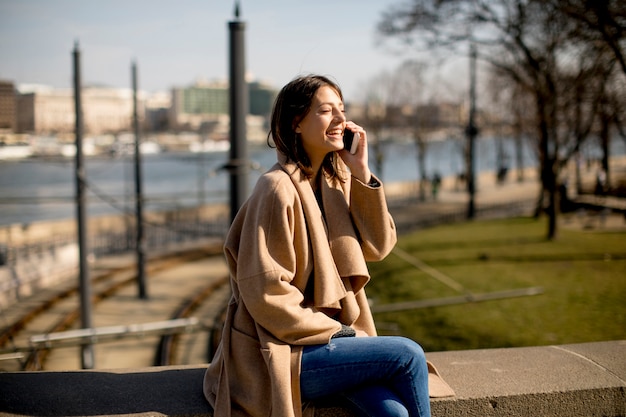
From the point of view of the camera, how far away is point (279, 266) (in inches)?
97.3

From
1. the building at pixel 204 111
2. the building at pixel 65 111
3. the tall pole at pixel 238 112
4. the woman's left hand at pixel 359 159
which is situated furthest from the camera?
the building at pixel 204 111

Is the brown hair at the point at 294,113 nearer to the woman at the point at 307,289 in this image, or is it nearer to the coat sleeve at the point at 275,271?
the woman at the point at 307,289

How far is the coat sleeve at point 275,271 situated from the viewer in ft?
8.00

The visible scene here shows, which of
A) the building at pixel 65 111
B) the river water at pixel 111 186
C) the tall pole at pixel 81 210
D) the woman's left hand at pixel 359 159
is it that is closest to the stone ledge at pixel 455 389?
the woman's left hand at pixel 359 159

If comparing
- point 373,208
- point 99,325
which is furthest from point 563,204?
point 373,208

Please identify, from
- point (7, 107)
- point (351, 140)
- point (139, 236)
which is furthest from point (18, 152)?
point (351, 140)

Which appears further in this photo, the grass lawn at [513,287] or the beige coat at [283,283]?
the grass lawn at [513,287]

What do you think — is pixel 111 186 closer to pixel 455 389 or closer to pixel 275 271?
pixel 455 389

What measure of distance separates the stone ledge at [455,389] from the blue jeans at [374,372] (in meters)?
0.21

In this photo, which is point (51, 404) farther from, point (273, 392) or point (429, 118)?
point (429, 118)

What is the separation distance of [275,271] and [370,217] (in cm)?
55

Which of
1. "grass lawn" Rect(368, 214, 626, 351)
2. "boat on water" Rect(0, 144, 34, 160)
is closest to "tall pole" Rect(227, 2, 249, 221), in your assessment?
"grass lawn" Rect(368, 214, 626, 351)

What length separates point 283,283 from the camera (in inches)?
96.3

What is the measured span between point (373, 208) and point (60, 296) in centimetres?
1594
